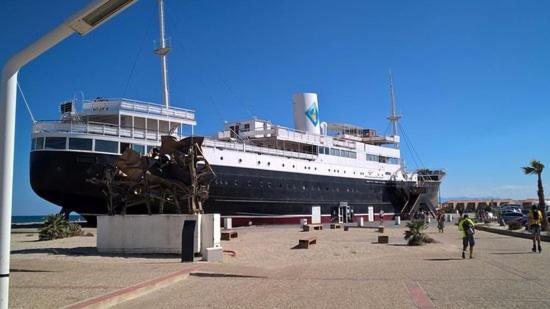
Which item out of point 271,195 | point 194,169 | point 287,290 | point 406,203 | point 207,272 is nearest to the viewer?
point 287,290

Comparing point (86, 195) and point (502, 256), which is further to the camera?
point (86, 195)

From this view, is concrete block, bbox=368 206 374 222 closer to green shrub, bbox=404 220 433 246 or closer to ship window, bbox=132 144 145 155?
ship window, bbox=132 144 145 155

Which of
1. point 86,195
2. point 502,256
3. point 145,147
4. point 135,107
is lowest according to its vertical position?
point 502,256

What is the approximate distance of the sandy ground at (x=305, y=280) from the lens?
8344 millimetres

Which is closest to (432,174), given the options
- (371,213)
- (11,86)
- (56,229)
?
(371,213)

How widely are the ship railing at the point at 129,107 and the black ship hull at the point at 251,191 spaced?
3703 millimetres

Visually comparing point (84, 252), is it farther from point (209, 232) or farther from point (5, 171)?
point (5, 171)

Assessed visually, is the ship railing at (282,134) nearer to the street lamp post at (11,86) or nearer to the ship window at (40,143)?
the ship window at (40,143)

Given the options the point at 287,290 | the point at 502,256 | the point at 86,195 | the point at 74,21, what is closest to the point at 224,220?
the point at 86,195

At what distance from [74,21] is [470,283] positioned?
8833 mm

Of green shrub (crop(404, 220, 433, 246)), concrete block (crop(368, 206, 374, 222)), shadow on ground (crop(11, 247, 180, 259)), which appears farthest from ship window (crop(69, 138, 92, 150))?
concrete block (crop(368, 206, 374, 222))

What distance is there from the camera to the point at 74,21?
5328 mm

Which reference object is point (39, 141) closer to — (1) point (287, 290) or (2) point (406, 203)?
(1) point (287, 290)

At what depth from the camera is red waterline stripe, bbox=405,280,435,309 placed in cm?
787
